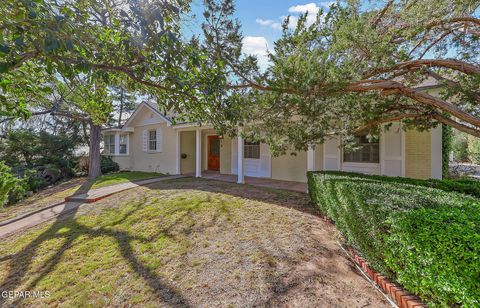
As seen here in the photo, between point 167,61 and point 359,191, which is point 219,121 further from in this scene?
point 359,191

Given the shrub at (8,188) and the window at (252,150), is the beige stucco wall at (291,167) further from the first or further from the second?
the shrub at (8,188)

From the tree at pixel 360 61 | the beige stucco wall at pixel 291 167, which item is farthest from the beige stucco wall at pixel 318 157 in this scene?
the tree at pixel 360 61

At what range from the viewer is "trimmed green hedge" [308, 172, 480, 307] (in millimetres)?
1988

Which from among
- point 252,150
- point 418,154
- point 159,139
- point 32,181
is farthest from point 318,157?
point 32,181

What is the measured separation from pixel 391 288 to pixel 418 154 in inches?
236

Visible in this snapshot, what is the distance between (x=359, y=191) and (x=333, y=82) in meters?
1.94

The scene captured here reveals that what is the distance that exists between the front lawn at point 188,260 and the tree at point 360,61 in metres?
2.47

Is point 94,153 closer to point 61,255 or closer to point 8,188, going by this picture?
point 8,188

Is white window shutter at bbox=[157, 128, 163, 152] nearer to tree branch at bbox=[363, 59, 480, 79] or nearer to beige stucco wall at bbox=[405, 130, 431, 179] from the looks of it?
tree branch at bbox=[363, 59, 480, 79]

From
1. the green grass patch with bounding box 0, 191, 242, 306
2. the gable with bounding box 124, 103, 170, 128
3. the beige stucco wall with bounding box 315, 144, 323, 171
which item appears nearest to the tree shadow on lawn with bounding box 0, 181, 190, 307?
the green grass patch with bounding box 0, 191, 242, 306

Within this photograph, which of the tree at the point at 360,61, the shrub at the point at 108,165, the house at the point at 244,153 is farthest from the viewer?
the shrub at the point at 108,165

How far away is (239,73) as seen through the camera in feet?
14.8

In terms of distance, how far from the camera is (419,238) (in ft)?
7.70

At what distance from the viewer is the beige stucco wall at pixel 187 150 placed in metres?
14.1
